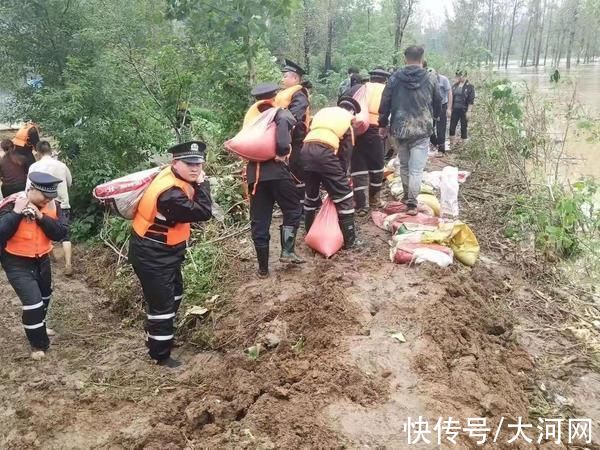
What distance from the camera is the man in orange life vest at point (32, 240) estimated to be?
14.0 ft

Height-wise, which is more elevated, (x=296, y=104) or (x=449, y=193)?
(x=296, y=104)

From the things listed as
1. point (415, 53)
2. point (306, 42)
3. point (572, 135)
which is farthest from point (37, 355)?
point (306, 42)

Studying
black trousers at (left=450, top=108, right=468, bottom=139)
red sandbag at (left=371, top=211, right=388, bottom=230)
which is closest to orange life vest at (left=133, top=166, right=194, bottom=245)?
red sandbag at (left=371, top=211, right=388, bottom=230)

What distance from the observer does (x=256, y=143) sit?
14.9 ft

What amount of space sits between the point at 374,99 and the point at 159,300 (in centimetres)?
332

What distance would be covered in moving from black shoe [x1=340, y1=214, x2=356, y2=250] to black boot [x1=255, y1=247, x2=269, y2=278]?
2.42 ft

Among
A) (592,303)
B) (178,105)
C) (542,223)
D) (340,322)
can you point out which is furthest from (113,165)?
(592,303)

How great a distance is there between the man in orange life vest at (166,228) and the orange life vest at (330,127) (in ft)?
4.02

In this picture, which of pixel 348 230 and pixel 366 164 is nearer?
pixel 348 230

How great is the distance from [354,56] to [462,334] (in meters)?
14.5

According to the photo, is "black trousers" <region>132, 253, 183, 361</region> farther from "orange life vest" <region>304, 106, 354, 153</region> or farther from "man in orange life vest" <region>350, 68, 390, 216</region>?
"man in orange life vest" <region>350, 68, 390, 216</region>

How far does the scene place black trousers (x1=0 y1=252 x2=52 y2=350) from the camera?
4441 millimetres

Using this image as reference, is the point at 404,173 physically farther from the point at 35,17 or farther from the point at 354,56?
the point at 354,56

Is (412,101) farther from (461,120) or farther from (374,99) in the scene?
(461,120)
